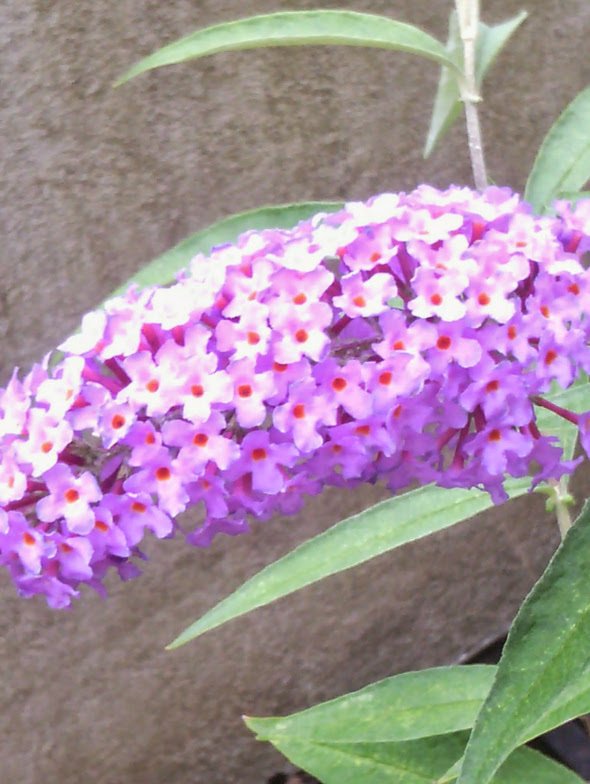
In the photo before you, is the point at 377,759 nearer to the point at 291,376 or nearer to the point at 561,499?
the point at 561,499

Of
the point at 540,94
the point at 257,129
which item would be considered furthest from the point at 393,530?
the point at 540,94

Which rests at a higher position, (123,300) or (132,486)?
(123,300)

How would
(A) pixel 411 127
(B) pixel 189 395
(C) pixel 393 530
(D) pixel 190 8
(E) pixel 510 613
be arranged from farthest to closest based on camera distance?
1. (E) pixel 510 613
2. (A) pixel 411 127
3. (D) pixel 190 8
4. (C) pixel 393 530
5. (B) pixel 189 395

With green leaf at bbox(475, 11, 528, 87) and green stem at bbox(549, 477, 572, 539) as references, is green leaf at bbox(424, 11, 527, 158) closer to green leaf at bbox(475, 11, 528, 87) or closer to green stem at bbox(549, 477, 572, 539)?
green leaf at bbox(475, 11, 528, 87)

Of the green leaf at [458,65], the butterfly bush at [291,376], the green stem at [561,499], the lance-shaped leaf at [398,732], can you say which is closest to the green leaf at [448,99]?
the green leaf at [458,65]

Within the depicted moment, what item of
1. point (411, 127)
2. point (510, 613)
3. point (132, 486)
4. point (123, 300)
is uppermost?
point (411, 127)

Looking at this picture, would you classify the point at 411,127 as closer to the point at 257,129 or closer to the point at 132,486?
the point at 257,129

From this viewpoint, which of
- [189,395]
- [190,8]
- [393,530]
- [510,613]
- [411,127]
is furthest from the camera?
[510,613]

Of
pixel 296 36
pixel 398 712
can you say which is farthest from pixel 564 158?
pixel 398 712
